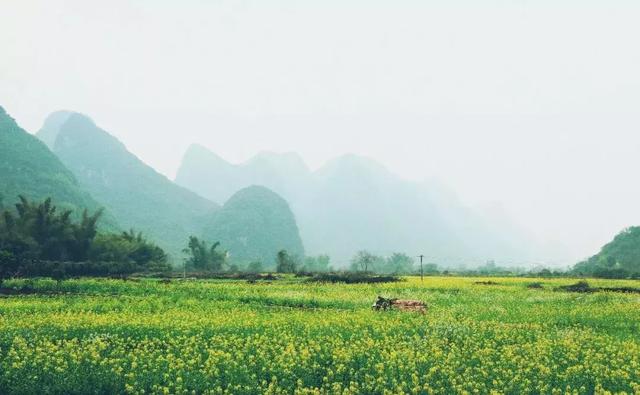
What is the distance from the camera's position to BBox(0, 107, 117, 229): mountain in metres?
105

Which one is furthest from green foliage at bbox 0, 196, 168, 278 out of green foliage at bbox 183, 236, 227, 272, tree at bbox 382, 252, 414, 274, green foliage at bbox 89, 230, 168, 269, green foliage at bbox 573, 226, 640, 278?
tree at bbox 382, 252, 414, 274

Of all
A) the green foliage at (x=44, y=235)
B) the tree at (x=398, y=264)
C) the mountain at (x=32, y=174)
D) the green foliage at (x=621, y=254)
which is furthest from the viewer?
the tree at (x=398, y=264)

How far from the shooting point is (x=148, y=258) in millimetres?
72438

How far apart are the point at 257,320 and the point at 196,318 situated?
8.42 ft

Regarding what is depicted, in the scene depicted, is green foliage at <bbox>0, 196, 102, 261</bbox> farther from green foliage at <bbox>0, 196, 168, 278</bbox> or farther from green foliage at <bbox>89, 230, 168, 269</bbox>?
green foliage at <bbox>89, 230, 168, 269</bbox>

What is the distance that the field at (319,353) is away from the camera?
13.6 meters

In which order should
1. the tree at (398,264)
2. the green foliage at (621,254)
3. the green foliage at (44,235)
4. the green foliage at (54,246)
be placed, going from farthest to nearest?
the tree at (398,264)
the green foliage at (621,254)
the green foliage at (44,235)
the green foliage at (54,246)

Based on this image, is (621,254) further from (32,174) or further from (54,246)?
(32,174)

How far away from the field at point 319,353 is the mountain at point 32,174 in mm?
84363

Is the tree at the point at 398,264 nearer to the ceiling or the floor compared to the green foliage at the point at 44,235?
nearer to the floor

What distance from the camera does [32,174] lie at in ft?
373

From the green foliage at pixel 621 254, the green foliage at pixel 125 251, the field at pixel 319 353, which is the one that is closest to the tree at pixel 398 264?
the green foliage at pixel 621 254

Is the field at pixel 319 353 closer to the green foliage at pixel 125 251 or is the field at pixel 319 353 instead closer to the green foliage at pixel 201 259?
the green foliage at pixel 125 251

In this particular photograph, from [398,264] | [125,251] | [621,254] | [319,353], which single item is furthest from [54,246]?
[398,264]
